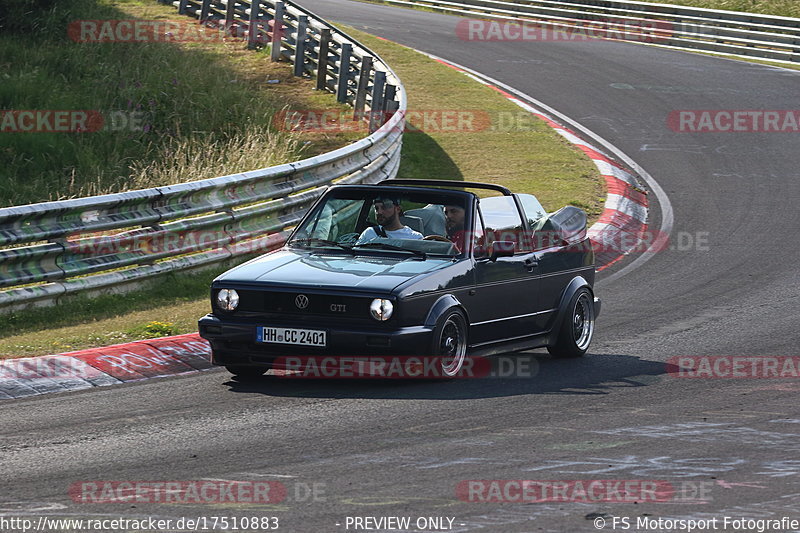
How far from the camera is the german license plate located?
8336 millimetres

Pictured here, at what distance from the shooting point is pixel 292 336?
8.40 m

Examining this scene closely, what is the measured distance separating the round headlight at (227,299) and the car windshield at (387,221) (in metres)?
1.07

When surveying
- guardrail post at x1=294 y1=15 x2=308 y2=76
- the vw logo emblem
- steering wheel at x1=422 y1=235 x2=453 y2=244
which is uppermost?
guardrail post at x1=294 y1=15 x2=308 y2=76

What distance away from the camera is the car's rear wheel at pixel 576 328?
10219 millimetres

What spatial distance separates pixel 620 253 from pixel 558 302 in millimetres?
5284

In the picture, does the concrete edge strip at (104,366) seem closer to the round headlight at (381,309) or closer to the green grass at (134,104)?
the round headlight at (381,309)

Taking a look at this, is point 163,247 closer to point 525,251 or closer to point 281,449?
point 525,251

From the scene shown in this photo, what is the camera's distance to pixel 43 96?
69.8 feet

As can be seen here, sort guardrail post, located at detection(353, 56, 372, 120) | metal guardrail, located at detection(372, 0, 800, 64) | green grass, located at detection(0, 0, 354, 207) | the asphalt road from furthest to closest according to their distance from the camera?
1. metal guardrail, located at detection(372, 0, 800, 64)
2. guardrail post, located at detection(353, 56, 372, 120)
3. green grass, located at detection(0, 0, 354, 207)
4. the asphalt road

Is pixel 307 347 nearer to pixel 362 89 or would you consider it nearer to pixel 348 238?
pixel 348 238

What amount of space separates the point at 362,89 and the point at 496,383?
12.7 meters

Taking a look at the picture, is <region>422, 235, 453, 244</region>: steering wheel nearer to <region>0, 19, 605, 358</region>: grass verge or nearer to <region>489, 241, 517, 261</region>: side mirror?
<region>489, 241, 517, 261</region>: side mirror

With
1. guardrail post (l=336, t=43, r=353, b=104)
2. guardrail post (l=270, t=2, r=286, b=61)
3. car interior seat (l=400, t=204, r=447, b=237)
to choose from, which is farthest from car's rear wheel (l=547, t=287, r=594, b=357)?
guardrail post (l=270, t=2, r=286, b=61)

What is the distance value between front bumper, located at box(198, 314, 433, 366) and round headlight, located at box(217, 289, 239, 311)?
3.8 inches
